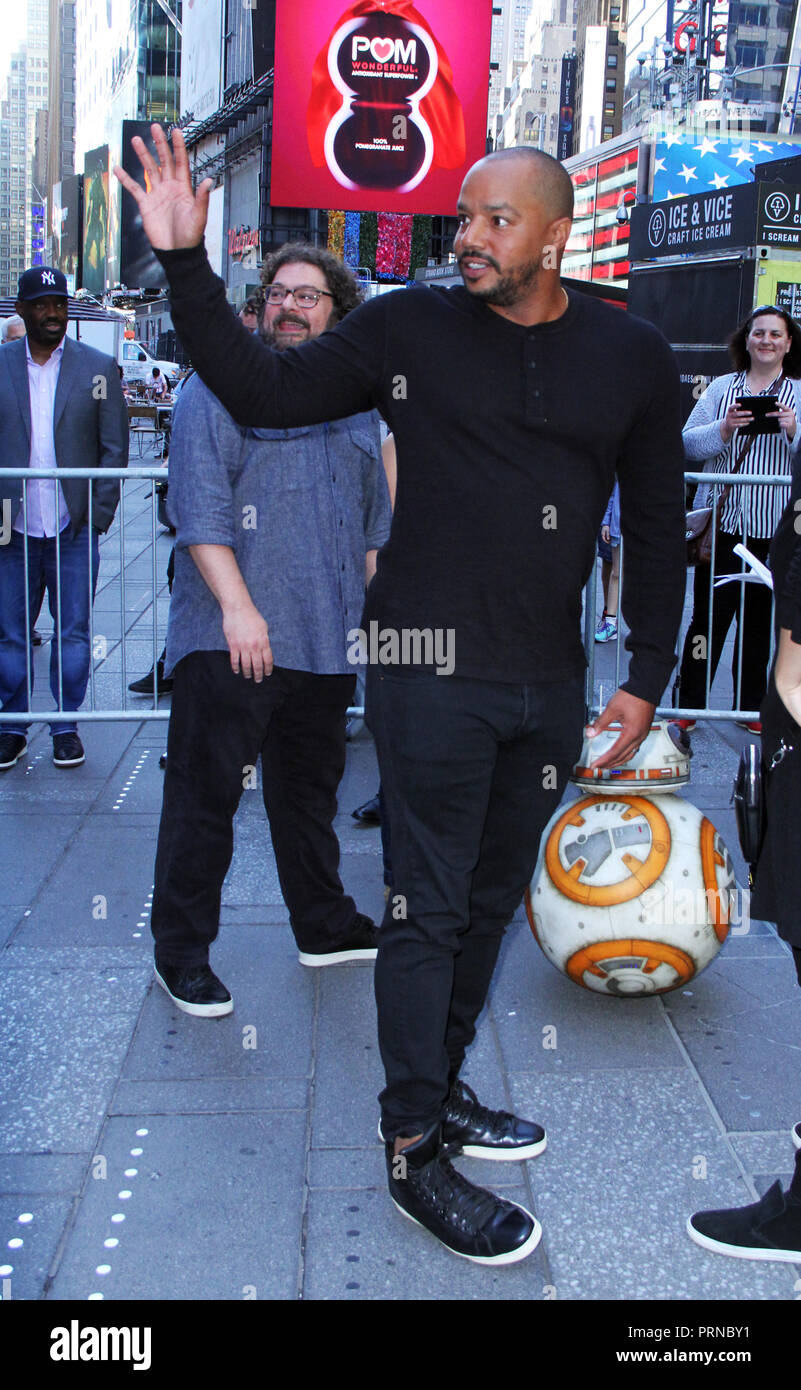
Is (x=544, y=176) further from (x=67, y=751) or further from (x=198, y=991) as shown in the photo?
(x=67, y=751)

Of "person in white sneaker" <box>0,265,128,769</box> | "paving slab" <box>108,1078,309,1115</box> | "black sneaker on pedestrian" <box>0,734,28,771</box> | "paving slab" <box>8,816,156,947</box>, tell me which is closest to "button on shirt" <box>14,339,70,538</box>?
"person in white sneaker" <box>0,265,128,769</box>

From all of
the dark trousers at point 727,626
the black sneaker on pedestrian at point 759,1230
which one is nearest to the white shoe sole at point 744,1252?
the black sneaker on pedestrian at point 759,1230

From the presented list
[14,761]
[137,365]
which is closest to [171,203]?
[14,761]

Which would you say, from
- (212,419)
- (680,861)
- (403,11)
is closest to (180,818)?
(212,419)

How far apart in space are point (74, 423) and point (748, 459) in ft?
11.0

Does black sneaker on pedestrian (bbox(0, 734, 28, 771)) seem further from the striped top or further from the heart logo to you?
the heart logo

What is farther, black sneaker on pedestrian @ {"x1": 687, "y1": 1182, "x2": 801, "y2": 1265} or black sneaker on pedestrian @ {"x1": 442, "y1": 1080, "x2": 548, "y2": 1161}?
black sneaker on pedestrian @ {"x1": 442, "y1": 1080, "x2": 548, "y2": 1161}

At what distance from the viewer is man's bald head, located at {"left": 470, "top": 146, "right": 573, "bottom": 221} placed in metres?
2.58

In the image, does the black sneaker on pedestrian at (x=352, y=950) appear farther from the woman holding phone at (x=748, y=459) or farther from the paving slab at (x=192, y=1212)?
the woman holding phone at (x=748, y=459)

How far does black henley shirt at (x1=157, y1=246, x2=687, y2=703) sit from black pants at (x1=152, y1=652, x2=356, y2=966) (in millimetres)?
1028

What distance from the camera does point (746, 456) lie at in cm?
705

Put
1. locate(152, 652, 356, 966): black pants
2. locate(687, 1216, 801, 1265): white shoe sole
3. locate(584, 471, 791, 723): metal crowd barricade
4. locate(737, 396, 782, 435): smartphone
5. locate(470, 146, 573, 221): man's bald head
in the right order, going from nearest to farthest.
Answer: locate(470, 146, 573, 221): man's bald head → locate(687, 1216, 801, 1265): white shoe sole → locate(152, 652, 356, 966): black pants → locate(584, 471, 791, 723): metal crowd barricade → locate(737, 396, 782, 435): smartphone

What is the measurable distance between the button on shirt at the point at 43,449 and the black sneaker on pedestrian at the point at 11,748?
3.19 feet
